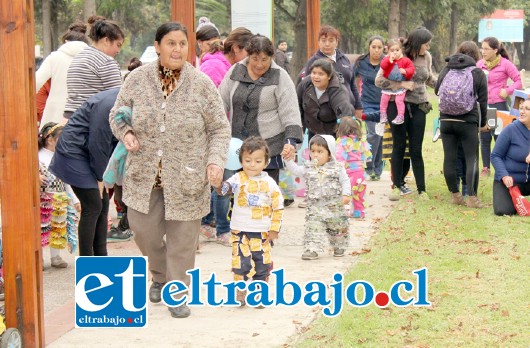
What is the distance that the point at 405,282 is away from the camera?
7.71m

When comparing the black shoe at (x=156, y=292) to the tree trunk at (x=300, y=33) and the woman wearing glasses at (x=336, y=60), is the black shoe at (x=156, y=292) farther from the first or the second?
the tree trunk at (x=300, y=33)

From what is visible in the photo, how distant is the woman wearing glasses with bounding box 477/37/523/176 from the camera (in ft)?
47.4

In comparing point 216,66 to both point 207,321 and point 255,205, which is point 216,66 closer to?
point 255,205

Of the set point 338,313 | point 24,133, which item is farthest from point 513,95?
point 24,133

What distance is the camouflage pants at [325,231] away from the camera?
9094 millimetres

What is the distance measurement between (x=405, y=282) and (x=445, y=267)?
40.0 inches

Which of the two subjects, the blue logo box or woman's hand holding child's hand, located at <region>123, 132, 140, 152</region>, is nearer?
woman's hand holding child's hand, located at <region>123, 132, 140, 152</region>

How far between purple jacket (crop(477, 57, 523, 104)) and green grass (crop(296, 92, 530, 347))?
278 centimetres

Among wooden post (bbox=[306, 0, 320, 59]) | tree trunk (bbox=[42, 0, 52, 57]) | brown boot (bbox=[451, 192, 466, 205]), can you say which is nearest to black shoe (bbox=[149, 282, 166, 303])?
brown boot (bbox=[451, 192, 466, 205])

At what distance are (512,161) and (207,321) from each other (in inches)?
224

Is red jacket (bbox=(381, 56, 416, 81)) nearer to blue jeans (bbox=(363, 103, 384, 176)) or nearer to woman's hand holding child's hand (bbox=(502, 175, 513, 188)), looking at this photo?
woman's hand holding child's hand (bbox=(502, 175, 513, 188))

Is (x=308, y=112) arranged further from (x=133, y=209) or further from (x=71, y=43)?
(x=133, y=209)

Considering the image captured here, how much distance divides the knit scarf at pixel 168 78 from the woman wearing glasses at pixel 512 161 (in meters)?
5.50

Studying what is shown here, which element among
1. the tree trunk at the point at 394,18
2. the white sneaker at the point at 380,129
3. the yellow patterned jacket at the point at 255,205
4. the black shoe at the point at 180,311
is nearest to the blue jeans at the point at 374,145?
the white sneaker at the point at 380,129
